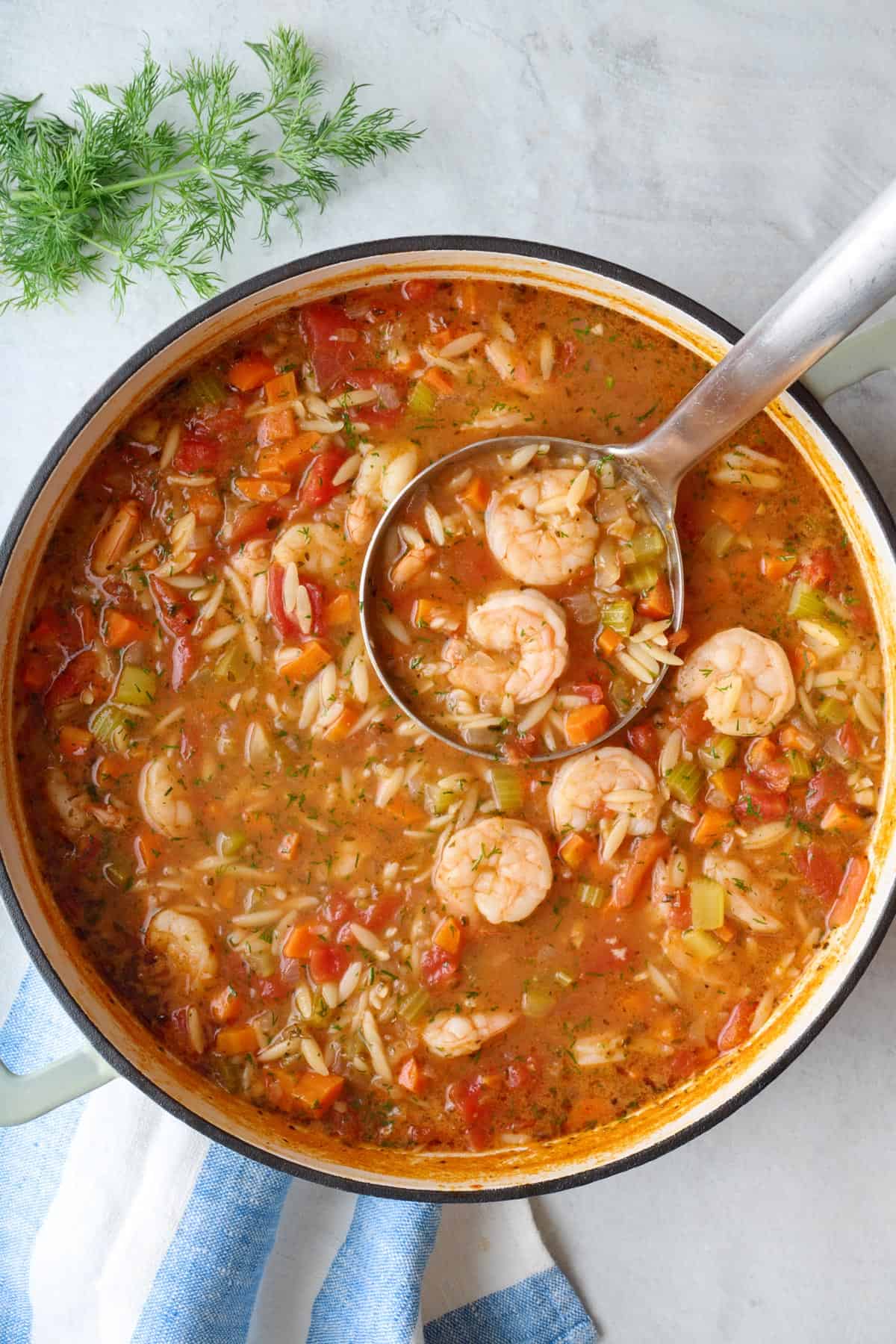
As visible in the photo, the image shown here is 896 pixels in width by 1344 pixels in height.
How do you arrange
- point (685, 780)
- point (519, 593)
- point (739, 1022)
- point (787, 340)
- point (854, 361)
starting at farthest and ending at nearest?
point (739, 1022), point (685, 780), point (519, 593), point (854, 361), point (787, 340)

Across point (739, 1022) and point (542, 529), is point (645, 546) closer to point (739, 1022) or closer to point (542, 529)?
point (542, 529)

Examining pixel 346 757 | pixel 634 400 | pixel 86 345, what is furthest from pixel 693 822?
pixel 86 345

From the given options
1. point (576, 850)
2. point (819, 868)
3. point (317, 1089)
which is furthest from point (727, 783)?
point (317, 1089)

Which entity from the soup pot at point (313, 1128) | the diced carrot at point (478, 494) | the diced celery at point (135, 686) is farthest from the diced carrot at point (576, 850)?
the diced celery at point (135, 686)

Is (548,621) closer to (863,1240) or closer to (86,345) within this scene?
(86,345)

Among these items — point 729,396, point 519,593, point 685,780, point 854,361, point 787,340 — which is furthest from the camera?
point 685,780

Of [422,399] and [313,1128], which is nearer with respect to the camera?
[422,399]
